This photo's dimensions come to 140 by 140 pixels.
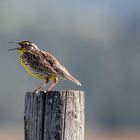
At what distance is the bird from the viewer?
8.15 m

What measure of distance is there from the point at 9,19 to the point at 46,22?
371 cm

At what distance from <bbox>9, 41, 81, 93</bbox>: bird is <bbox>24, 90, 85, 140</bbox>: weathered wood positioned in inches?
72.8

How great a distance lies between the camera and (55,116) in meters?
6.03

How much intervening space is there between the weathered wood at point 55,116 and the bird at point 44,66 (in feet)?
6.06

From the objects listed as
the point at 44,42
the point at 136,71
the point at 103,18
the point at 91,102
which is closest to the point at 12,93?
the point at 91,102

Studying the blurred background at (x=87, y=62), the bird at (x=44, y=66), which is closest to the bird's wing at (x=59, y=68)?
the bird at (x=44, y=66)

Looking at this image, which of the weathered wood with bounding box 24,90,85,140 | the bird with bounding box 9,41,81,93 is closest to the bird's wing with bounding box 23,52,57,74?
the bird with bounding box 9,41,81,93

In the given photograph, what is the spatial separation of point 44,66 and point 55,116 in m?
2.38

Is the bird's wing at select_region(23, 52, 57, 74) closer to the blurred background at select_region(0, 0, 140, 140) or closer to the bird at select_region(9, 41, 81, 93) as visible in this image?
the bird at select_region(9, 41, 81, 93)

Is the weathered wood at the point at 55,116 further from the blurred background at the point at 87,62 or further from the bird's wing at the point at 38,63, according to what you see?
the blurred background at the point at 87,62

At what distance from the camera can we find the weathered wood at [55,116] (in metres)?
6.03

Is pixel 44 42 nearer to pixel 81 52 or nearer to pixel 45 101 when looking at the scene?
pixel 81 52

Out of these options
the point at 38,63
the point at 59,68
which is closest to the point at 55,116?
the point at 59,68

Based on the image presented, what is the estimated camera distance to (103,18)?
96.8 m
